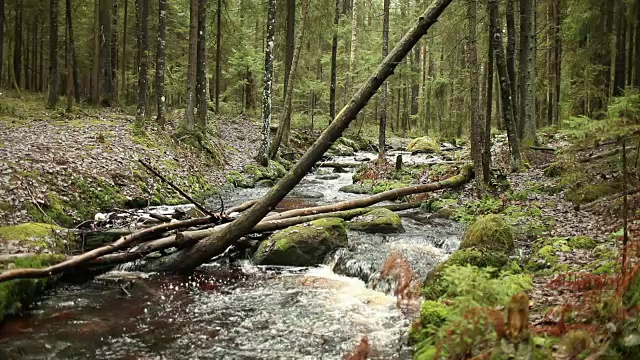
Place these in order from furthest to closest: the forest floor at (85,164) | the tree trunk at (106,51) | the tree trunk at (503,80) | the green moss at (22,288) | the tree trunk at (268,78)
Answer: the tree trunk at (106,51) → the tree trunk at (268,78) → the tree trunk at (503,80) → the forest floor at (85,164) → the green moss at (22,288)

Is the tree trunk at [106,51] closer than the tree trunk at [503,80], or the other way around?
the tree trunk at [503,80]

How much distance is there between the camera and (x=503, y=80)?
1367 centimetres

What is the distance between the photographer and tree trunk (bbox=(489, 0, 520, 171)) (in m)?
12.6

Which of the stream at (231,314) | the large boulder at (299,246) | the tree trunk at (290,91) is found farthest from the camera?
the tree trunk at (290,91)

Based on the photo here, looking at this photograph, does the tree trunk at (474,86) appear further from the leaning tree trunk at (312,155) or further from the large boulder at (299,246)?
the leaning tree trunk at (312,155)

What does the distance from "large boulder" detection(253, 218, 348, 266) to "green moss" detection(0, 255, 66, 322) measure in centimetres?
368

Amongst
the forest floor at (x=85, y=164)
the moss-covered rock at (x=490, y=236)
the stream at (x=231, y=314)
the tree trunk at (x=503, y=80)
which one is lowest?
the stream at (x=231, y=314)

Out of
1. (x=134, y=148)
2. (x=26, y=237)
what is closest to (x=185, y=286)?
(x=26, y=237)

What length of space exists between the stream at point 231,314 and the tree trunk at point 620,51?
11043mm

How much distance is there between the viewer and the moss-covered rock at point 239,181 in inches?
720

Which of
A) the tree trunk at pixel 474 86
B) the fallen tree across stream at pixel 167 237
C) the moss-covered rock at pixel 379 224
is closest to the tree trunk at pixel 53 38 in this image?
the fallen tree across stream at pixel 167 237

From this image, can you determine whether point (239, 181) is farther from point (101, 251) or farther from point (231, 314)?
point (231, 314)

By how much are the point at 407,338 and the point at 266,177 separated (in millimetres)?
14202

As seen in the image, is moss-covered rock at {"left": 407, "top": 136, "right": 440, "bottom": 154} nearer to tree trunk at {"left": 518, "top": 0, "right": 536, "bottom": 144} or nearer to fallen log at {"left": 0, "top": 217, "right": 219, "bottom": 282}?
tree trunk at {"left": 518, "top": 0, "right": 536, "bottom": 144}
